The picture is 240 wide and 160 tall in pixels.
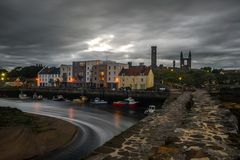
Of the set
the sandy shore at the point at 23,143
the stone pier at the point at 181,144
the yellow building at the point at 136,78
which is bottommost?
the sandy shore at the point at 23,143

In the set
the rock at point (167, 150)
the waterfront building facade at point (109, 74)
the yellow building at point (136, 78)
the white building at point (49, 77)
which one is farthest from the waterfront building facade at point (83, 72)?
the rock at point (167, 150)

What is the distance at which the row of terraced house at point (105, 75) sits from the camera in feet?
303

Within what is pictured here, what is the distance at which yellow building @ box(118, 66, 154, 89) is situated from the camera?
3590 inches

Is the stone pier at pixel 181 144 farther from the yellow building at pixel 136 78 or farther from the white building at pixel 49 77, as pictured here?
the white building at pixel 49 77

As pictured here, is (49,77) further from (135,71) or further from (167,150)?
(167,150)

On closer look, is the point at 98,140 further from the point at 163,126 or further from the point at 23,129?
the point at 163,126

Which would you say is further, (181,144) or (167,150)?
(181,144)

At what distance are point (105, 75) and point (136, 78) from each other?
15451mm

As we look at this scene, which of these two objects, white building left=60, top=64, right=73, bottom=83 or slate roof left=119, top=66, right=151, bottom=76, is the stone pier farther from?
white building left=60, top=64, right=73, bottom=83

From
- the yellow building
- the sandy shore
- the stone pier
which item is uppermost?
the yellow building

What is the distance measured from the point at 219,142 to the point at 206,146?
3.43ft

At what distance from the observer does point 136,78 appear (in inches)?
3617

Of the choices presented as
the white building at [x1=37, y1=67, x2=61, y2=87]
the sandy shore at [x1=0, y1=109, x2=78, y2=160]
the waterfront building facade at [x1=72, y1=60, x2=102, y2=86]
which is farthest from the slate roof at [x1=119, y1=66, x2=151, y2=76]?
the sandy shore at [x1=0, y1=109, x2=78, y2=160]

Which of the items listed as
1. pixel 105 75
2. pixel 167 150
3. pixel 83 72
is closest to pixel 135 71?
pixel 105 75
